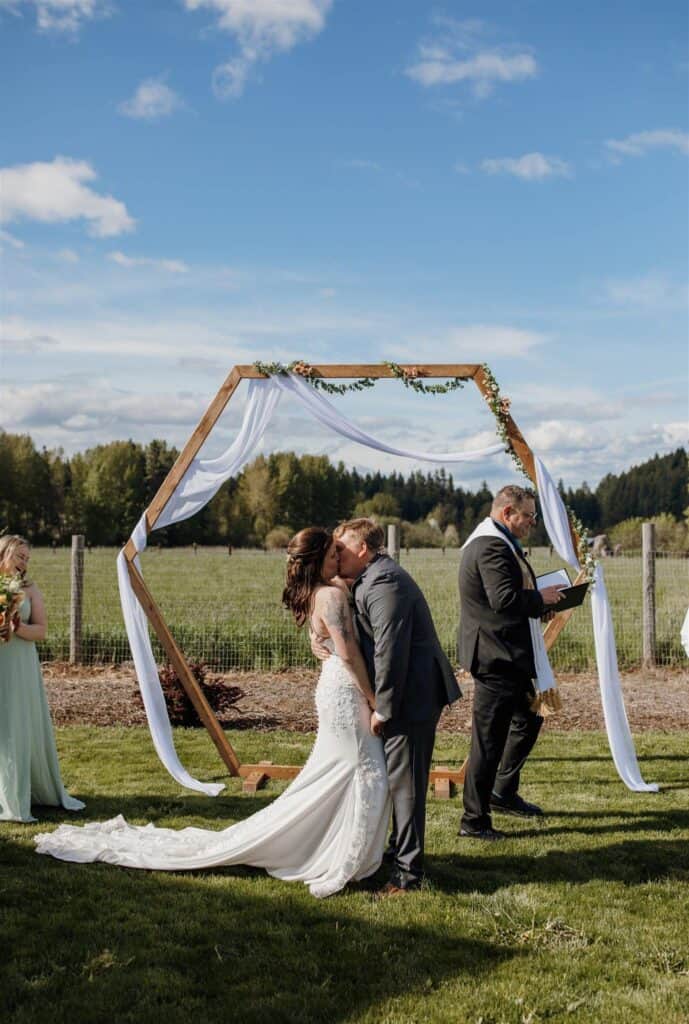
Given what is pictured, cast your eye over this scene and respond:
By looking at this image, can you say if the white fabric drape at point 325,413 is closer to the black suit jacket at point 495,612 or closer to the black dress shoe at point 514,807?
the black suit jacket at point 495,612

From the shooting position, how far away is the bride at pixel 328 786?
4.70 m

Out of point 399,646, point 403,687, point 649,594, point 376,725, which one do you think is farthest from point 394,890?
point 649,594

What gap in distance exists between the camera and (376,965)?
391cm

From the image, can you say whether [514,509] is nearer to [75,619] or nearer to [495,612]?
[495,612]

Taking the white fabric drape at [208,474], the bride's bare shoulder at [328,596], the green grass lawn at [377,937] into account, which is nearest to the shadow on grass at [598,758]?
the green grass lawn at [377,937]

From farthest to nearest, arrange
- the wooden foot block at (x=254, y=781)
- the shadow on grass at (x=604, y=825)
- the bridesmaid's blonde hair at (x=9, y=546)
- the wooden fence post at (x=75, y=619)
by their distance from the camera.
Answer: the wooden fence post at (x=75, y=619) < the wooden foot block at (x=254, y=781) < the bridesmaid's blonde hair at (x=9, y=546) < the shadow on grass at (x=604, y=825)

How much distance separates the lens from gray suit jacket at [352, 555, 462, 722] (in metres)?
4.59

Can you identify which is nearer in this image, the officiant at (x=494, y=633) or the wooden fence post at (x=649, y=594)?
the officiant at (x=494, y=633)

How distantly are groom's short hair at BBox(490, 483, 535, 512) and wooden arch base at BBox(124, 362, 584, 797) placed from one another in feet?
3.76

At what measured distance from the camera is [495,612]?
5637mm

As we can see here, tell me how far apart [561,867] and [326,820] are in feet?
4.56

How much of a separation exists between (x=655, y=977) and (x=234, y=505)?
43.2 metres

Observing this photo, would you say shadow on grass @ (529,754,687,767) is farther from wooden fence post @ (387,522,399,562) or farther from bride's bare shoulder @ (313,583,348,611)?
wooden fence post @ (387,522,399,562)

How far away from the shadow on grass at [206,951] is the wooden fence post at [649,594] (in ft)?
27.7
